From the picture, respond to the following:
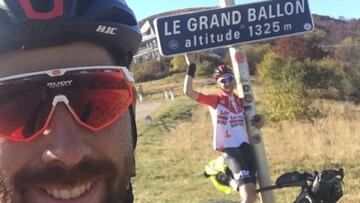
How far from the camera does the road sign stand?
3799 mm

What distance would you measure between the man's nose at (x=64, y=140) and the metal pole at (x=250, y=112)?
3.20m

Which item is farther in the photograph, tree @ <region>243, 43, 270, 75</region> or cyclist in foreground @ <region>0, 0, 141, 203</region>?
tree @ <region>243, 43, 270, 75</region>

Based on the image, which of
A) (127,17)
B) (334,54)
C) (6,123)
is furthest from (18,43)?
(334,54)

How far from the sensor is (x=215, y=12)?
3.90 metres

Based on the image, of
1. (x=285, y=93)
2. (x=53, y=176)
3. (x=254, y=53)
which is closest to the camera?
(x=53, y=176)

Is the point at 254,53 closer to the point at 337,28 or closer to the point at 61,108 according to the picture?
the point at 337,28

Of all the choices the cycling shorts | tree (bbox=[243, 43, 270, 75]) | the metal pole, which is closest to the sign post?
the metal pole

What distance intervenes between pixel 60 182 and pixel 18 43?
25 centimetres

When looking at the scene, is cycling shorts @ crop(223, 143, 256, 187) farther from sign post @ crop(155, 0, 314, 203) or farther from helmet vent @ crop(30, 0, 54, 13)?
helmet vent @ crop(30, 0, 54, 13)

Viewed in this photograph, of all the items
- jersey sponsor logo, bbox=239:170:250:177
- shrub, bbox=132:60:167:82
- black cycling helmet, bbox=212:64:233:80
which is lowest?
shrub, bbox=132:60:167:82

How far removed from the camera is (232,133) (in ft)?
16.3

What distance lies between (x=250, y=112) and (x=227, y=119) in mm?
490

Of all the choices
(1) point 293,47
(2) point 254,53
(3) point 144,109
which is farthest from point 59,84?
(1) point 293,47

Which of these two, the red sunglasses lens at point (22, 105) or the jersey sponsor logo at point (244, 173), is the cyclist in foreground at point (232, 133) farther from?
the red sunglasses lens at point (22, 105)
